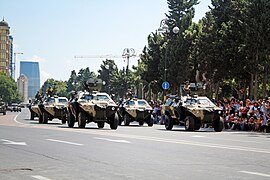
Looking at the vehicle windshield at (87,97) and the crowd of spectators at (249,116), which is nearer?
the crowd of spectators at (249,116)

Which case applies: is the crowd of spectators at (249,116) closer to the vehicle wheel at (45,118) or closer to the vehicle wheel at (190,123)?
the vehicle wheel at (190,123)

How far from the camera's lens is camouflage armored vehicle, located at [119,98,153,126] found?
33844 mm

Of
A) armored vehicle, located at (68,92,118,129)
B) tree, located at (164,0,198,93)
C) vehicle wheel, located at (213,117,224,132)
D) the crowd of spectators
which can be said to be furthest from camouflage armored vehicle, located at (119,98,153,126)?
tree, located at (164,0,198,93)

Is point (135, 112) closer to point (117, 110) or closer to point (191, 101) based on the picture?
→ point (117, 110)

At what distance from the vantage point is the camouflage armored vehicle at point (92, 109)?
90.5 ft

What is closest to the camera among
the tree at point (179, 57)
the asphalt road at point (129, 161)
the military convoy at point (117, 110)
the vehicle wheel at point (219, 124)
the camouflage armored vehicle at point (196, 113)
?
the asphalt road at point (129, 161)

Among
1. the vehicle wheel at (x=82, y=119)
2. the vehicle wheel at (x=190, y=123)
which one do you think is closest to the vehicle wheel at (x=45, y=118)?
the vehicle wheel at (x=82, y=119)

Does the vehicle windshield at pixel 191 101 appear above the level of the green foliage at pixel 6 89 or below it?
below

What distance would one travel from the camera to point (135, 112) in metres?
33.8

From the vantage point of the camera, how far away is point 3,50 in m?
192

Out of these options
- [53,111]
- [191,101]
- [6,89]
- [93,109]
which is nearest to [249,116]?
[191,101]

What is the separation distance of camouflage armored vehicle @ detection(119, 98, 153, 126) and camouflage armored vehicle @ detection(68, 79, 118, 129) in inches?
175

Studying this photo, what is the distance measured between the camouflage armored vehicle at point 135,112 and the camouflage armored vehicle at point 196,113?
5348mm

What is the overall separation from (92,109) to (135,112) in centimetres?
644
